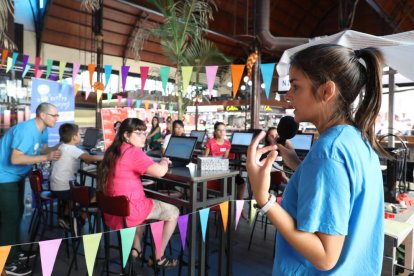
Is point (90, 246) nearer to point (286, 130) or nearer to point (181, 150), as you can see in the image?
point (286, 130)

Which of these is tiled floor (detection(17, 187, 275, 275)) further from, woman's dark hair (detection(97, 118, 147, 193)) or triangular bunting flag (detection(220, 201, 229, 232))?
woman's dark hair (detection(97, 118, 147, 193))

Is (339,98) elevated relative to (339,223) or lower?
elevated

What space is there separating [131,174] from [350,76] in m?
2.01

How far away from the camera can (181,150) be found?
3.35 metres

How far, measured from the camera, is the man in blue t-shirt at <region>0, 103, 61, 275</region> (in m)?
2.61

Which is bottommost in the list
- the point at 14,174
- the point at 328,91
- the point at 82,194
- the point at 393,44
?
the point at 82,194

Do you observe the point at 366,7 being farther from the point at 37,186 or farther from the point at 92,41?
the point at 37,186

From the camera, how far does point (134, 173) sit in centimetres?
247

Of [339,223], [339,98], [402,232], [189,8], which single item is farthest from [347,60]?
[189,8]

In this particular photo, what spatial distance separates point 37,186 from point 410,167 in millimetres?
3618

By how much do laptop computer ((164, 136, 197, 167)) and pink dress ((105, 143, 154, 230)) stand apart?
0.76m

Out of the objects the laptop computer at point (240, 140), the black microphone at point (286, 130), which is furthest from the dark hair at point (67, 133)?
the laptop computer at point (240, 140)

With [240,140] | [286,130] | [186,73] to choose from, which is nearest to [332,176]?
[286,130]

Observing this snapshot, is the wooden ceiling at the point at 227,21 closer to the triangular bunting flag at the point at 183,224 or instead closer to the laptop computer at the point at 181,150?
the laptop computer at the point at 181,150
